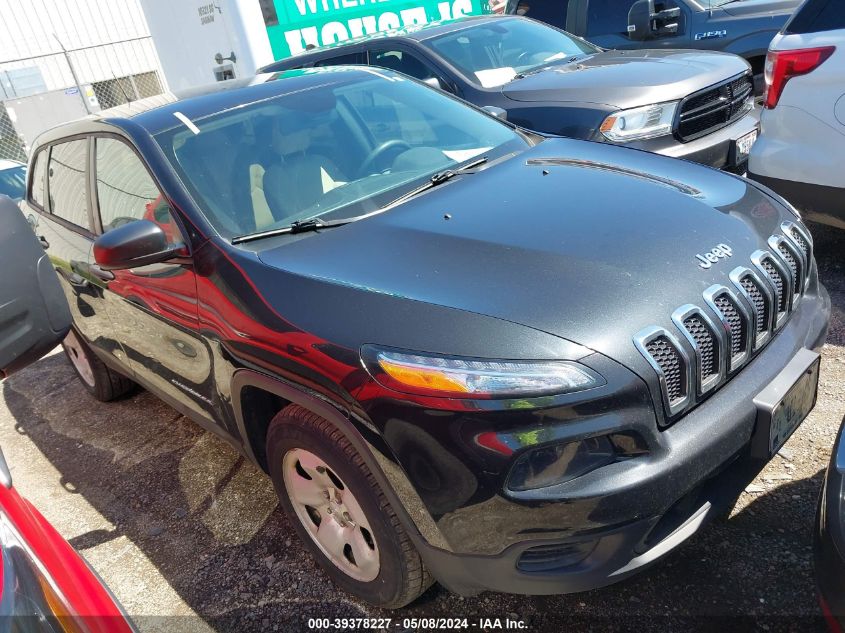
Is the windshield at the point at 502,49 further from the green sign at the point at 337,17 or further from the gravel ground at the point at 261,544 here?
the green sign at the point at 337,17

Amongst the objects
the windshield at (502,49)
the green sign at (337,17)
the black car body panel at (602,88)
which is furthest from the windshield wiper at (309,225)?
the green sign at (337,17)

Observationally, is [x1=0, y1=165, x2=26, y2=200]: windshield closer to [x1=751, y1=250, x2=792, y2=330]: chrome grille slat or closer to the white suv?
the white suv

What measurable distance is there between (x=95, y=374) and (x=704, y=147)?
13.2 feet

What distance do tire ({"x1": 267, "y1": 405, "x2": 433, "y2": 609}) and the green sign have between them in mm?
8050

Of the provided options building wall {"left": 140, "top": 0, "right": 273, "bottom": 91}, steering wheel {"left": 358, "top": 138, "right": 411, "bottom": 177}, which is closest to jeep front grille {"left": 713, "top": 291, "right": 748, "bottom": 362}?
steering wheel {"left": 358, "top": 138, "right": 411, "bottom": 177}

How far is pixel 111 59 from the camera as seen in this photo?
20.9m

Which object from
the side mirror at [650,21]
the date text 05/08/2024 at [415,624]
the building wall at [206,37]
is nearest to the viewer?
the date text 05/08/2024 at [415,624]

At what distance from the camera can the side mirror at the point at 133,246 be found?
2445 millimetres

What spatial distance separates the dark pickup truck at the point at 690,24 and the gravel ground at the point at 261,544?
2884mm

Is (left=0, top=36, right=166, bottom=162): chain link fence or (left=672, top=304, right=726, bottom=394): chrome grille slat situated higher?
(left=672, top=304, right=726, bottom=394): chrome grille slat

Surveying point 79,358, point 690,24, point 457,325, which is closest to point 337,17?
point 690,24

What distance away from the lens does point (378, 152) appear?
2.97 meters

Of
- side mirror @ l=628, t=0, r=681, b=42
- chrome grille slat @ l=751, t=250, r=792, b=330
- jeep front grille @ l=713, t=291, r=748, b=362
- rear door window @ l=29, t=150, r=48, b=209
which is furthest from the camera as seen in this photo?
side mirror @ l=628, t=0, r=681, b=42

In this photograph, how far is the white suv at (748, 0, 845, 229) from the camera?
3.41 metres
